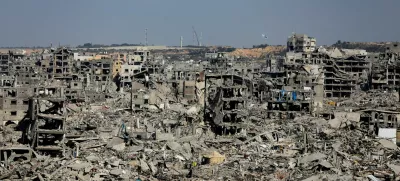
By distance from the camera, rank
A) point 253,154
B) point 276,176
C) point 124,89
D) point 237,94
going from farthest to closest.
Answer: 1. point 124,89
2. point 237,94
3. point 253,154
4. point 276,176

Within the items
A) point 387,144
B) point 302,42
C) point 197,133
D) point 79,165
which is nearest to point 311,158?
point 387,144

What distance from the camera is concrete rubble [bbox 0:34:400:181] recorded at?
2594 cm

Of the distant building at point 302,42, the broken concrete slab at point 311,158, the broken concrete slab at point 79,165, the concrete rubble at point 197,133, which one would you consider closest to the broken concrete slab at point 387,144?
the concrete rubble at point 197,133

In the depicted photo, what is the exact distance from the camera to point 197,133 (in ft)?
112

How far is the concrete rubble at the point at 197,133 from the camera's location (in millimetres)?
25938

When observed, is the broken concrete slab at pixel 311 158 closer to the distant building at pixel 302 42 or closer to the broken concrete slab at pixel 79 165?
the broken concrete slab at pixel 79 165

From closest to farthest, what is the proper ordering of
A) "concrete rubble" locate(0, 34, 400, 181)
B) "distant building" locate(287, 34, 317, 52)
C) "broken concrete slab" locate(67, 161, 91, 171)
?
1. "broken concrete slab" locate(67, 161, 91, 171)
2. "concrete rubble" locate(0, 34, 400, 181)
3. "distant building" locate(287, 34, 317, 52)

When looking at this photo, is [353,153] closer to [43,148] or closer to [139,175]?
[139,175]

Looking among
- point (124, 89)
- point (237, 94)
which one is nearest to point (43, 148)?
point (237, 94)

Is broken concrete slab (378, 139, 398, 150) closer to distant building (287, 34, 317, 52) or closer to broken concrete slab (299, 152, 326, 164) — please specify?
broken concrete slab (299, 152, 326, 164)

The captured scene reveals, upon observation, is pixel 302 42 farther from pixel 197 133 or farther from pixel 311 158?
pixel 311 158

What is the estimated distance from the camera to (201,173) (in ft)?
85.0

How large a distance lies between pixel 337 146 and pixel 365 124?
6780 mm

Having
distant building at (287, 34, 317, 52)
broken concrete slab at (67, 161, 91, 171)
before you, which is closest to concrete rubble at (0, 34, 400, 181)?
broken concrete slab at (67, 161, 91, 171)
